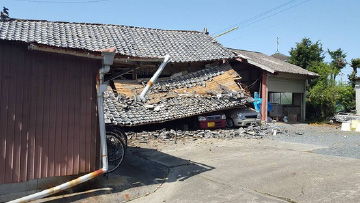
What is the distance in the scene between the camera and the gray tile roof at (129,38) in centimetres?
1259

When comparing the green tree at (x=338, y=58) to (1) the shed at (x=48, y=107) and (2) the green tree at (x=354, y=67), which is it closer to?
(2) the green tree at (x=354, y=67)

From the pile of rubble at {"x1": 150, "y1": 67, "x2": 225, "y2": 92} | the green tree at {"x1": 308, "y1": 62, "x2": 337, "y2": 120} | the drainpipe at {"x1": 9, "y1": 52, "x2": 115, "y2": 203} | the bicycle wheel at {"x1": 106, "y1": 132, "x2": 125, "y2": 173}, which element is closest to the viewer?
the drainpipe at {"x1": 9, "y1": 52, "x2": 115, "y2": 203}

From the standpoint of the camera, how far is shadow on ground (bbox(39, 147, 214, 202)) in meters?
4.59

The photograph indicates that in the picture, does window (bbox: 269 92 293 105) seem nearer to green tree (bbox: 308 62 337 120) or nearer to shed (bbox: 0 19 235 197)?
green tree (bbox: 308 62 337 120)

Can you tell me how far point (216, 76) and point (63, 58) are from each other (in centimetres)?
1246

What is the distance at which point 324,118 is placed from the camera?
19.7m

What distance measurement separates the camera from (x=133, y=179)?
5.52 meters

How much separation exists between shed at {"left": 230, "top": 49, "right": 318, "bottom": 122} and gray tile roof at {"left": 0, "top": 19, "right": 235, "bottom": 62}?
6.79 feet

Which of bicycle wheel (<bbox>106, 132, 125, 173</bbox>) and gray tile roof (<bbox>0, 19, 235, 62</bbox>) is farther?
gray tile roof (<bbox>0, 19, 235, 62</bbox>)

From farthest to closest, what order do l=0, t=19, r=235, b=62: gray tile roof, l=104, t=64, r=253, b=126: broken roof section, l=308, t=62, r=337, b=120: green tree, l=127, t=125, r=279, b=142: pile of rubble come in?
l=308, t=62, r=337, b=120: green tree, l=0, t=19, r=235, b=62: gray tile roof, l=104, t=64, r=253, b=126: broken roof section, l=127, t=125, r=279, b=142: pile of rubble

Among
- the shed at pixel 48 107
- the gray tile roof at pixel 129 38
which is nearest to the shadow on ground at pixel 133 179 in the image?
the shed at pixel 48 107

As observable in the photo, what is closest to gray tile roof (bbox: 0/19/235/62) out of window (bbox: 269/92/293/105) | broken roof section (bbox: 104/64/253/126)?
broken roof section (bbox: 104/64/253/126)

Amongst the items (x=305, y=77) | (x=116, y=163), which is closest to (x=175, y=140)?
(x=116, y=163)

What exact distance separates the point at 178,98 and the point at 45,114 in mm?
9910
